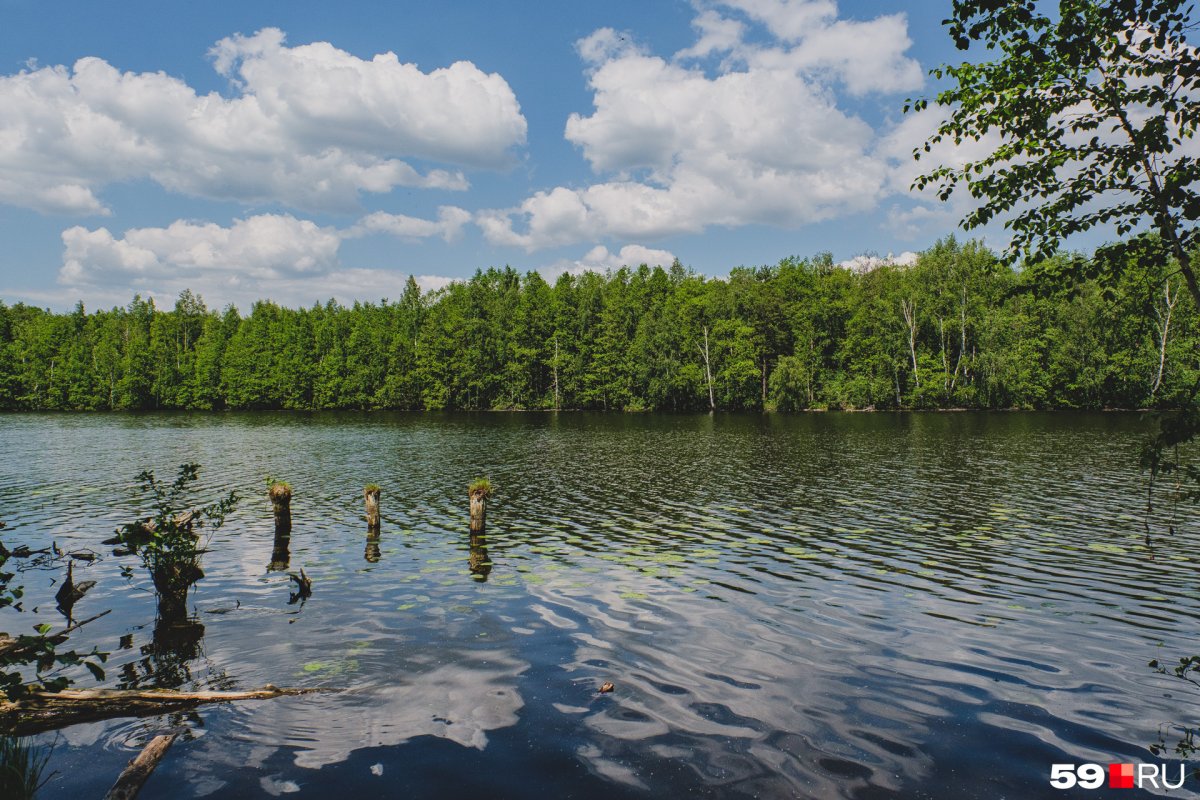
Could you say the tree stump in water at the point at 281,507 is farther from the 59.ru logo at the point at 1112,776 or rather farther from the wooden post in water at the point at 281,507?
the 59.ru logo at the point at 1112,776

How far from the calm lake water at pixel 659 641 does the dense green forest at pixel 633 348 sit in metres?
74.9

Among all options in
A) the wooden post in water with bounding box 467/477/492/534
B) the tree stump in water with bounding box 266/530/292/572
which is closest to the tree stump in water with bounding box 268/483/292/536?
the tree stump in water with bounding box 266/530/292/572

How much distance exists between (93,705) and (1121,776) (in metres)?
13.8

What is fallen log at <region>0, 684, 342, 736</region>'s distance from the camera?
857 centimetres

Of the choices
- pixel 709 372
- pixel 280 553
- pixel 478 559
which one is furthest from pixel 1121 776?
pixel 709 372

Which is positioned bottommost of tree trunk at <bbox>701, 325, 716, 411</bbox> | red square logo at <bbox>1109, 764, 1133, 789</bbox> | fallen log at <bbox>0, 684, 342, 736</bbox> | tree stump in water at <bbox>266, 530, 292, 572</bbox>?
tree stump in water at <bbox>266, 530, 292, 572</bbox>

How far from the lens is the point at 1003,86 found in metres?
8.05

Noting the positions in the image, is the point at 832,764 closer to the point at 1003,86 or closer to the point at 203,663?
the point at 1003,86

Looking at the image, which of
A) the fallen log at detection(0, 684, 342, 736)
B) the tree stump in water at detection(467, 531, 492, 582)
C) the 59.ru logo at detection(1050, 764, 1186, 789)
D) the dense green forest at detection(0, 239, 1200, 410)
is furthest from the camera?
the dense green forest at detection(0, 239, 1200, 410)

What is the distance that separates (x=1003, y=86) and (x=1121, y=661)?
10.2 m

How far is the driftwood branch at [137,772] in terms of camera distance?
7008 millimetres

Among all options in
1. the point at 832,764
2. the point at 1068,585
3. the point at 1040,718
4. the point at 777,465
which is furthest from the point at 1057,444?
the point at 832,764

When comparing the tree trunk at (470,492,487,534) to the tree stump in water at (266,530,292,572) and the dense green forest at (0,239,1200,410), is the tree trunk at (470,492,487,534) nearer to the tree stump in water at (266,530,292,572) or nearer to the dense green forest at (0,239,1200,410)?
the tree stump in water at (266,530,292,572)

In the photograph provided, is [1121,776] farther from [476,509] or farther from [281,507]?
[281,507]
